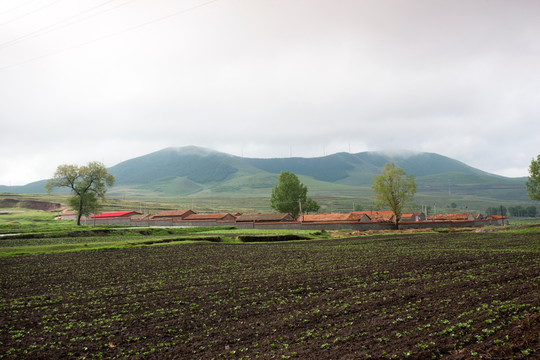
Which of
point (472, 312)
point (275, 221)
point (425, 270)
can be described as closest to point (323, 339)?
point (472, 312)

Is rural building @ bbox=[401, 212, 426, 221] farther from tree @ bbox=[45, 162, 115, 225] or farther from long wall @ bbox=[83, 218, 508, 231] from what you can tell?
tree @ bbox=[45, 162, 115, 225]

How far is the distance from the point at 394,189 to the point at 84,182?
83.3 metres

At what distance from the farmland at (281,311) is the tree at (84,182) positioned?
7993 cm

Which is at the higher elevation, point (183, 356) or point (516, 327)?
point (516, 327)

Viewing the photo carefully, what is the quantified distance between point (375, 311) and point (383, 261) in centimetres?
1701

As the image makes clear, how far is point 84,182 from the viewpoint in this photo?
10838 centimetres

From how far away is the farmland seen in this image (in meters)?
14.6

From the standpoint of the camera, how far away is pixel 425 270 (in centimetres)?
2905

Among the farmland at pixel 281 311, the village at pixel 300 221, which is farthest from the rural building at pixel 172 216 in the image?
the farmland at pixel 281 311

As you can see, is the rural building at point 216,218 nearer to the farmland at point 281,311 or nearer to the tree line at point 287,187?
the tree line at point 287,187

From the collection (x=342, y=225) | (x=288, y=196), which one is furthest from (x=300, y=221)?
(x=288, y=196)

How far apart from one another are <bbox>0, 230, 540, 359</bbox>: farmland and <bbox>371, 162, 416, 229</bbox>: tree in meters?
63.6

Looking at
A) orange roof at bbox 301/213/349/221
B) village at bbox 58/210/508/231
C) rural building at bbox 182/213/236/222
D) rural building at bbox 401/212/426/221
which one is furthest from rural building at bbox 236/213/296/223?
rural building at bbox 401/212/426/221

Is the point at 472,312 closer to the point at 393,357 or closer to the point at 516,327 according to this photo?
the point at 516,327
